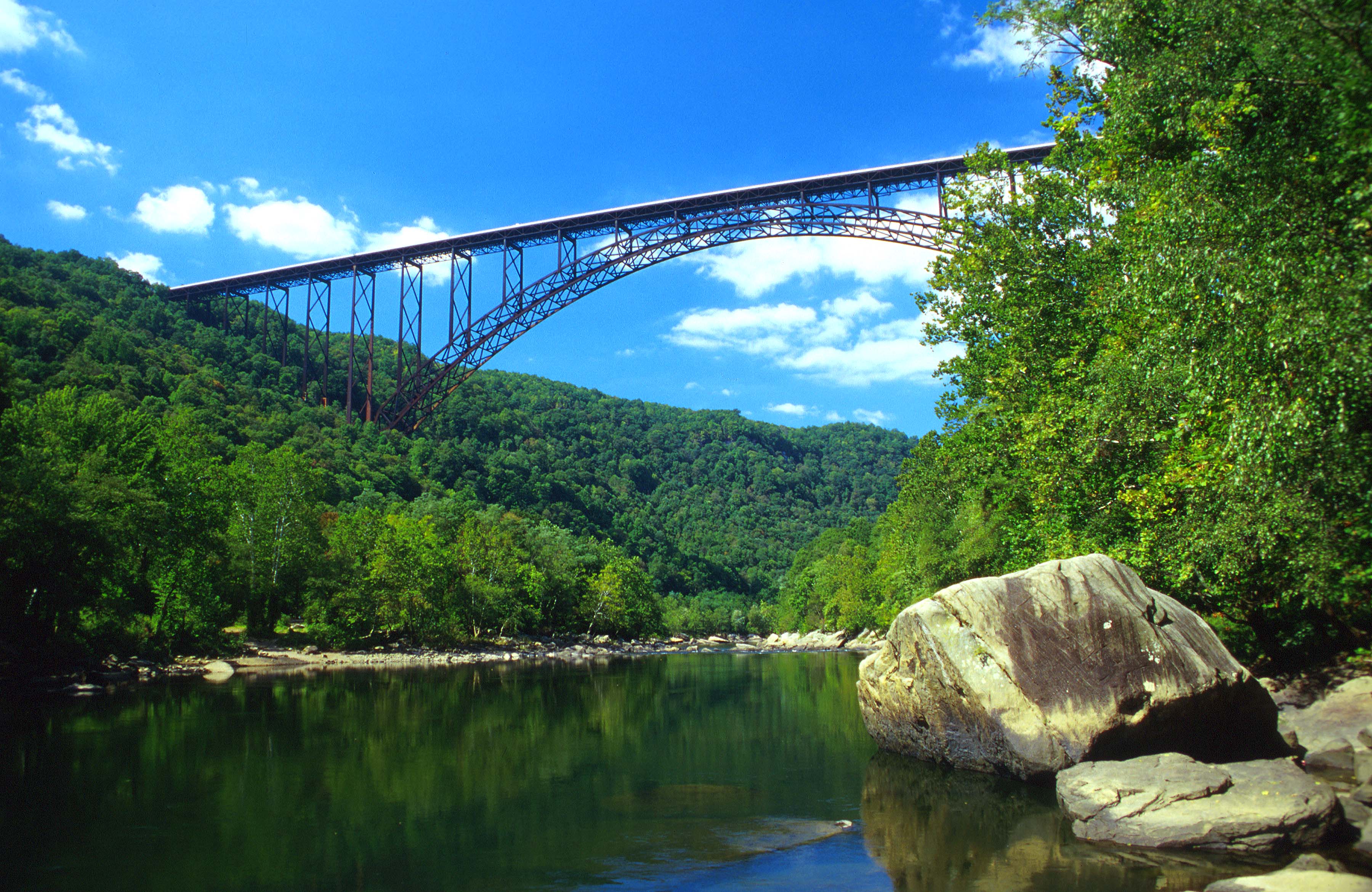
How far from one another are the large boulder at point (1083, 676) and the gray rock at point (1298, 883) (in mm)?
3107

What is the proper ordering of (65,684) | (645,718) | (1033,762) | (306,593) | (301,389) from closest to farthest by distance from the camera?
(1033,762) → (645,718) → (65,684) → (306,593) → (301,389)

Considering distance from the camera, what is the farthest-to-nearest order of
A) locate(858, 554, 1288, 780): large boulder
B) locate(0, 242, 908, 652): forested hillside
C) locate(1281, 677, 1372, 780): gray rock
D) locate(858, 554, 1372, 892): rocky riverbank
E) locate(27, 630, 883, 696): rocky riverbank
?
locate(27, 630, 883, 696): rocky riverbank → locate(0, 242, 908, 652): forested hillside → locate(1281, 677, 1372, 780): gray rock → locate(858, 554, 1288, 780): large boulder → locate(858, 554, 1372, 892): rocky riverbank

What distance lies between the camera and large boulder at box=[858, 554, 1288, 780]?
10.6 metres

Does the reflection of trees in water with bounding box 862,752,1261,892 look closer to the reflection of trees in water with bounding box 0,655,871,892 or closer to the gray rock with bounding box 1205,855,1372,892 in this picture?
the gray rock with bounding box 1205,855,1372,892

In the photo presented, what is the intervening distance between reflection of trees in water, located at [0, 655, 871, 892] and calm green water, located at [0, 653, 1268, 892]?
5 cm

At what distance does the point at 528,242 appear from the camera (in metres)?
44.4

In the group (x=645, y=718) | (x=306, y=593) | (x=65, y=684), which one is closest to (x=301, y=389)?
(x=306, y=593)

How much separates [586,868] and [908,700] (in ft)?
23.5

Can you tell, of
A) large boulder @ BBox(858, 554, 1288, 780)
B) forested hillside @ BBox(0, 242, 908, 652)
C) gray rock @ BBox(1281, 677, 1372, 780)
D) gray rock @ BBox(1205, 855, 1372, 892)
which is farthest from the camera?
forested hillside @ BBox(0, 242, 908, 652)

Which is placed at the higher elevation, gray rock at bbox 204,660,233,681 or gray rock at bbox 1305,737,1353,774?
gray rock at bbox 1305,737,1353,774

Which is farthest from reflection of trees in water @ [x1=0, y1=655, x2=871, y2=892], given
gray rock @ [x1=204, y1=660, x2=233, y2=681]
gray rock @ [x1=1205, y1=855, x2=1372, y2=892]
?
gray rock @ [x1=204, y1=660, x2=233, y2=681]

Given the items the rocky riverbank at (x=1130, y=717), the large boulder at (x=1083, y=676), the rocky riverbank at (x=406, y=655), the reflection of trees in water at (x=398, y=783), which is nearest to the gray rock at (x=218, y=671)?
the rocky riverbank at (x=406, y=655)

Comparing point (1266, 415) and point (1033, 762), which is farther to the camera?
point (1033, 762)

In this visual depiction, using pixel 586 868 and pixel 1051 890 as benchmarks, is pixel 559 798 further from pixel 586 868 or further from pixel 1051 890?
pixel 1051 890
